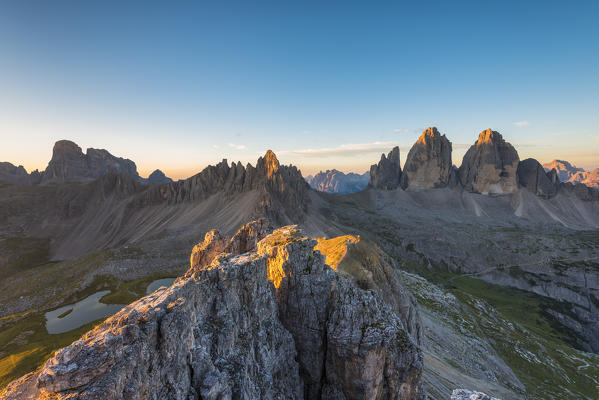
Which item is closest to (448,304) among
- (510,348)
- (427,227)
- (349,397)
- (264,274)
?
(510,348)

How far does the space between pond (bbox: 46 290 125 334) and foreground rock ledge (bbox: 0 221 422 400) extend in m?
59.0

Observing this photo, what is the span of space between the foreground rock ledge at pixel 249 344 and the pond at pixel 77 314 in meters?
59.0

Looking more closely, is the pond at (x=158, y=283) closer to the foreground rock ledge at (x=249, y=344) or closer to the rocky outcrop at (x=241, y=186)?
the rocky outcrop at (x=241, y=186)

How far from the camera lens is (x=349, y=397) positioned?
824 inches

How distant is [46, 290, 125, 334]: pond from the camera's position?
218ft

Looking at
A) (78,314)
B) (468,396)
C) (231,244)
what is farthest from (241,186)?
(468,396)

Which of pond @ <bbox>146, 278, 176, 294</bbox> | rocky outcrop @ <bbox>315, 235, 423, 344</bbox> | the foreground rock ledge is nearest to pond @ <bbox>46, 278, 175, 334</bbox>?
pond @ <bbox>146, 278, 176, 294</bbox>

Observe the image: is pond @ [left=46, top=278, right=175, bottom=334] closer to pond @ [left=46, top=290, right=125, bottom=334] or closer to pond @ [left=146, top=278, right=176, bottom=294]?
pond @ [left=46, top=290, right=125, bottom=334]

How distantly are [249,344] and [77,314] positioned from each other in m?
83.2

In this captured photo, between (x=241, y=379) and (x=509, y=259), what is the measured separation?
191300mm

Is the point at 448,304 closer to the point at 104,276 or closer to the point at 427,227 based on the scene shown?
the point at 104,276

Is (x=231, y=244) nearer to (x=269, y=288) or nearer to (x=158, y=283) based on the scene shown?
(x=269, y=288)

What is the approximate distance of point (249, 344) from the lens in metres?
18.6

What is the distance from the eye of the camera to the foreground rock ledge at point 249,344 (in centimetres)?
1195
